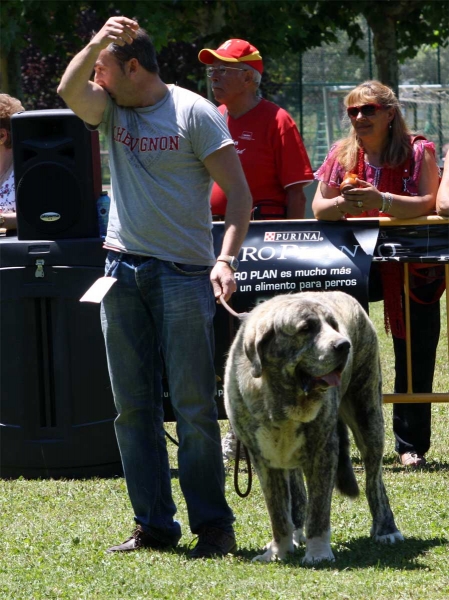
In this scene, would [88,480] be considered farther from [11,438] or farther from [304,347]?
[304,347]

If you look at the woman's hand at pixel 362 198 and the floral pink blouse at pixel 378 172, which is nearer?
the woman's hand at pixel 362 198

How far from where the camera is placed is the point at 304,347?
407 centimetres

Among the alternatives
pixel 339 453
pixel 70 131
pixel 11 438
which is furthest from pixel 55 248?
pixel 339 453

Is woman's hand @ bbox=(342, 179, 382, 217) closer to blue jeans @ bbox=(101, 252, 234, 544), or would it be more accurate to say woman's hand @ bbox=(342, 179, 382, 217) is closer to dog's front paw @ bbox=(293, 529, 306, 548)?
blue jeans @ bbox=(101, 252, 234, 544)

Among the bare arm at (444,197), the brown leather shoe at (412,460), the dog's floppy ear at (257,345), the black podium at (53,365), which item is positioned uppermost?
the bare arm at (444,197)

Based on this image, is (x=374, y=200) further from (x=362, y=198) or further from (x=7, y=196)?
(x=7, y=196)

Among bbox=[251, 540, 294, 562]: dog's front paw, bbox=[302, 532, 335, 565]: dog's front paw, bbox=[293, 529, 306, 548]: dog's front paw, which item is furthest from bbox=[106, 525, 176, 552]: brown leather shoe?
bbox=[302, 532, 335, 565]: dog's front paw

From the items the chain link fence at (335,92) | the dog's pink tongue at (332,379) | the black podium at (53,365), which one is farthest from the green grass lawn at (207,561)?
the chain link fence at (335,92)

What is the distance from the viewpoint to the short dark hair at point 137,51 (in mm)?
4141

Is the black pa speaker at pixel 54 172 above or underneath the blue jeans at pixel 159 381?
above

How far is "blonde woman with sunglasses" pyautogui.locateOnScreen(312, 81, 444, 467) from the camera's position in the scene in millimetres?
5879

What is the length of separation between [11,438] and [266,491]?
2183 millimetres

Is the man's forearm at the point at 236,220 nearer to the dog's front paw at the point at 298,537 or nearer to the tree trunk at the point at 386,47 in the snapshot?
the dog's front paw at the point at 298,537

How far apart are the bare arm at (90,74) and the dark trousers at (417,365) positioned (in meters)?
2.44
